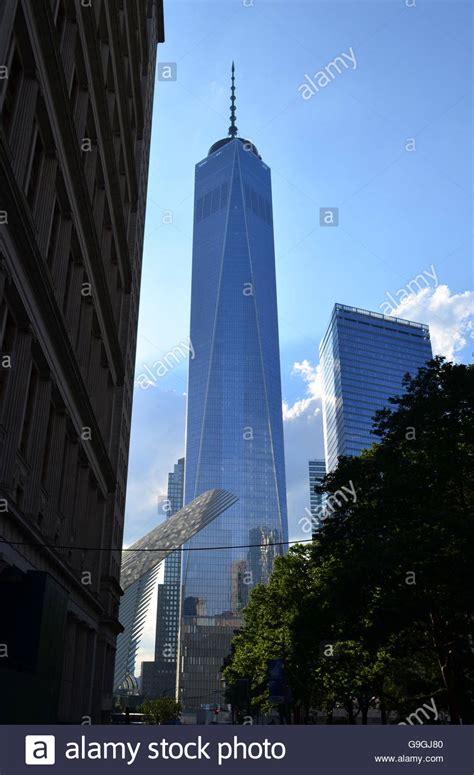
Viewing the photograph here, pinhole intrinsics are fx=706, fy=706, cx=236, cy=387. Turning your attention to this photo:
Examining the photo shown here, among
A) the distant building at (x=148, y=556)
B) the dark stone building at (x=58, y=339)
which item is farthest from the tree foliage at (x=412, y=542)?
the distant building at (x=148, y=556)

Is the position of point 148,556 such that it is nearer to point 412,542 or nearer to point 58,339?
point 412,542

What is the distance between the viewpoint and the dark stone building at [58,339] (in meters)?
18.6

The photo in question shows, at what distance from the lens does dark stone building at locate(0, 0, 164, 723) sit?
18578 millimetres

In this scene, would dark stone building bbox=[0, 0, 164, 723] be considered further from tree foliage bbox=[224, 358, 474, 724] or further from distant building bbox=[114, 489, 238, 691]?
tree foliage bbox=[224, 358, 474, 724]

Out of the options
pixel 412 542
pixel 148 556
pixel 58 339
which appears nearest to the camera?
pixel 58 339

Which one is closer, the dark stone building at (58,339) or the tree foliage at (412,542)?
the dark stone building at (58,339)

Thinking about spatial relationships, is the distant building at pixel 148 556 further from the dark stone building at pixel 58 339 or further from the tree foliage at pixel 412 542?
the tree foliage at pixel 412 542

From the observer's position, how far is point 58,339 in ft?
76.7

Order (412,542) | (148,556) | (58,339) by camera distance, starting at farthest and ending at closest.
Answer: (148,556) < (412,542) < (58,339)

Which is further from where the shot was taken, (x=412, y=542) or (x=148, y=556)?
(x=148, y=556)

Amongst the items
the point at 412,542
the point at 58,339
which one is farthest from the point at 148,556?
the point at 58,339

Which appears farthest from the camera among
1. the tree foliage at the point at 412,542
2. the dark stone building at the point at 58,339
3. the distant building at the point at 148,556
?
the distant building at the point at 148,556

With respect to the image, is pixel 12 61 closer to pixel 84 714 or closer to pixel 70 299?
pixel 70 299
